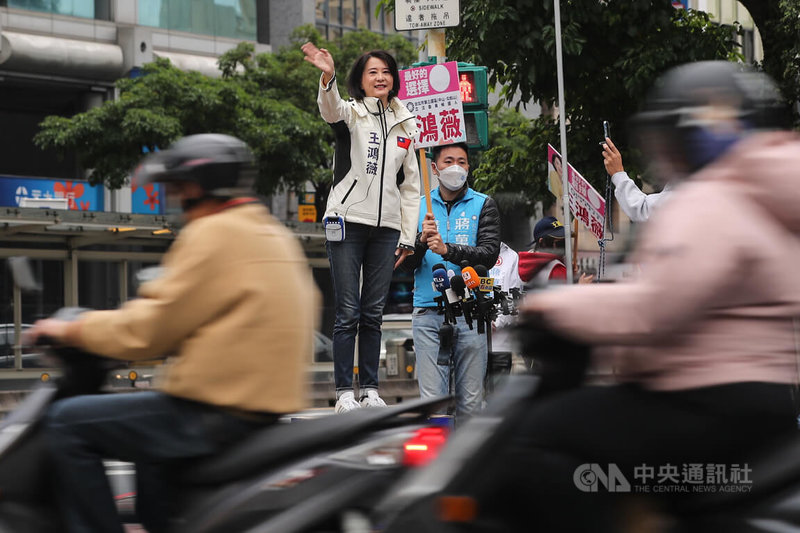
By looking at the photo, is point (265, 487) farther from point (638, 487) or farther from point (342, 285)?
point (342, 285)

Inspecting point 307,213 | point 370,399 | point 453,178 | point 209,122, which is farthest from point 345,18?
point 370,399

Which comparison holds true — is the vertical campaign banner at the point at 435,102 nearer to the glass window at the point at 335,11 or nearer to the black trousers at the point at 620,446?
the black trousers at the point at 620,446

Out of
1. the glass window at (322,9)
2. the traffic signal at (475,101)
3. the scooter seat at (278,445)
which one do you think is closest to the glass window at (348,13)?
the glass window at (322,9)

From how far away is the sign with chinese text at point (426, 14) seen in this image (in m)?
11.8

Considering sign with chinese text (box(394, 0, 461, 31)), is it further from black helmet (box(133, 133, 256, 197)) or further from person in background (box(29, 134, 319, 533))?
person in background (box(29, 134, 319, 533))

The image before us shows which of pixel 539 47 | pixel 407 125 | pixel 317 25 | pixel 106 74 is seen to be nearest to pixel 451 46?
pixel 539 47

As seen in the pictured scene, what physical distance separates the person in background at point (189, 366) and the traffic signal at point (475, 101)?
9287 mm

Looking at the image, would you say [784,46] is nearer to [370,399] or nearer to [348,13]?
[370,399]

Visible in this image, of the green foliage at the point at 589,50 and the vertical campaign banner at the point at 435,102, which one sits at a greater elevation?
the green foliage at the point at 589,50

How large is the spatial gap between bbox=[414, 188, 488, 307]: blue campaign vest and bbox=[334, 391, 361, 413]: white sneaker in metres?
1.07

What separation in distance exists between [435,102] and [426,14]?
1780 millimetres

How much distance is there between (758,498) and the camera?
9.33 ft

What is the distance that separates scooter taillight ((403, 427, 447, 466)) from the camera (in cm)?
334

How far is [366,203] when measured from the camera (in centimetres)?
767
